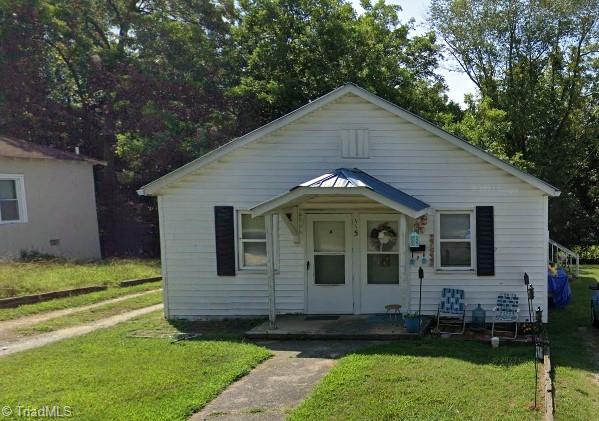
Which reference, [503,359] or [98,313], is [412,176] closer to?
[503,359]

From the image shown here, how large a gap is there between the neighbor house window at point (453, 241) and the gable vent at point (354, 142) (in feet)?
6.67

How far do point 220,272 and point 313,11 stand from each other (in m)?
16.6

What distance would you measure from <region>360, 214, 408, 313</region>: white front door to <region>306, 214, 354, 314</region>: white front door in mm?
315

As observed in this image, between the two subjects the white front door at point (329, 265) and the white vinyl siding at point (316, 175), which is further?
the white front door at point (329, 265)

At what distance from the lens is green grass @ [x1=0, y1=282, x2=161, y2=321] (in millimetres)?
11337

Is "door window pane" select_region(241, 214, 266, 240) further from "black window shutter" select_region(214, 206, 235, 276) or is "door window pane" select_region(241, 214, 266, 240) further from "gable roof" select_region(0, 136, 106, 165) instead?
"gable roof" select_region(0, 136, 106, 165)

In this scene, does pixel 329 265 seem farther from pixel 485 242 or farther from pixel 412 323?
pixel 485 242

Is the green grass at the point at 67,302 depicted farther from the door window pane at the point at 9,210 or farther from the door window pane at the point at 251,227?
the door window pane at the point at 9,210

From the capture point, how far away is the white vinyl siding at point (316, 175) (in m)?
10.2

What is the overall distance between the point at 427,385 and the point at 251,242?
5464 millimetres

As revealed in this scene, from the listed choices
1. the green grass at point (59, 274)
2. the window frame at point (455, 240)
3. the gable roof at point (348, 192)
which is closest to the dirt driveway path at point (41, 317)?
the green grass at point (59, 274)

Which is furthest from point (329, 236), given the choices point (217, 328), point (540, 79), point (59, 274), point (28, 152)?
point (540, 79)

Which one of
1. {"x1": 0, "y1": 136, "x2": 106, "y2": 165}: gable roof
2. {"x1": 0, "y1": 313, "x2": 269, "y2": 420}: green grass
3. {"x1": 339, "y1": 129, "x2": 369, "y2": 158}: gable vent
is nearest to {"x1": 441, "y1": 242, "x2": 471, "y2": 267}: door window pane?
{"x1": 339, "y1": 129, "x2": 369, "y2": 158}: gable vent

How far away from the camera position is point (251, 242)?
35.9ft
